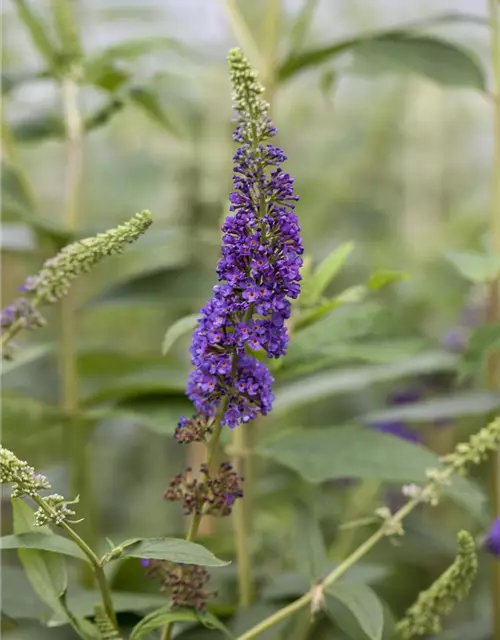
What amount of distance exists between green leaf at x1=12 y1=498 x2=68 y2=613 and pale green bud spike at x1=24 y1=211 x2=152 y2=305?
14 centimetres

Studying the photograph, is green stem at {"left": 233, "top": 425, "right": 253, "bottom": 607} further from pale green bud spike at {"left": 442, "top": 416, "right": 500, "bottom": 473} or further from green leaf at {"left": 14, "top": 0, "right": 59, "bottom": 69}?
green leaf at {"left": 14, "top": 0, "right": 59, "bottom": 69}

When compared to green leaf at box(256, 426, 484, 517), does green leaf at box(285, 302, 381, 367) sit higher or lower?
higher

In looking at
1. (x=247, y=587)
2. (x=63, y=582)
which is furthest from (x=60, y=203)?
(x=63, y=582)

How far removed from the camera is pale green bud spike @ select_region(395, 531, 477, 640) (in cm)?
52

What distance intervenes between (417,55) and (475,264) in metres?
0.24

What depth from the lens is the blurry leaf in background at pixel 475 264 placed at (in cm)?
75

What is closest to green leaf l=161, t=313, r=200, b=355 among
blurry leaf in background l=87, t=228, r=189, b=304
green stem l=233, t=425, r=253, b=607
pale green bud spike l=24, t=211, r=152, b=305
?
pale green bud spike l=24, t=211, r=152, b=305

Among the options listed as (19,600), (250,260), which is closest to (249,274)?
(250,260)

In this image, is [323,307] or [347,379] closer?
[323,307]

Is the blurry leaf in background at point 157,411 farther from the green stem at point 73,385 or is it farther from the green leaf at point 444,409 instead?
the green leaf at point 444,409

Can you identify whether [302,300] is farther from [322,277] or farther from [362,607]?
[362,607]

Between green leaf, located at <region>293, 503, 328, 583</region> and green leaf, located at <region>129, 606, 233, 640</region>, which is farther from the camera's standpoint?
green leaf, located at <region>293, 503, 328, 583</region>

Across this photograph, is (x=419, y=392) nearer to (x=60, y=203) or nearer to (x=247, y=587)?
(x=247, y=587)

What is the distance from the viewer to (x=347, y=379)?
88 centimetres
